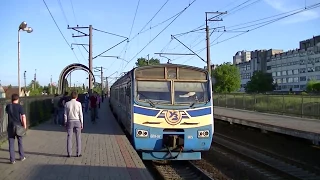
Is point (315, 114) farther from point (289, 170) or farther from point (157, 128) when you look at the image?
point (157, 128)

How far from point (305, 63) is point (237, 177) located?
108036 mm

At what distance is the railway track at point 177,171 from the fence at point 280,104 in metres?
9.62

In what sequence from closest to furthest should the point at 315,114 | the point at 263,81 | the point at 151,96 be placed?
1. the point at 151,96
2. the point at 315,114
3. the point at 263,81

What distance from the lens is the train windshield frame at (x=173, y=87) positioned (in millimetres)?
11766

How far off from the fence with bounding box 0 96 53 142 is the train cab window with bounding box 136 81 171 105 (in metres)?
4.38

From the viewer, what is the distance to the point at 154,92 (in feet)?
39.0

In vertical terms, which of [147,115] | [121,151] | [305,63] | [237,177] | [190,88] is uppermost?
[305,63]

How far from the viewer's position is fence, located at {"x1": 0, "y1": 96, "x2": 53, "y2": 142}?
12.4 m

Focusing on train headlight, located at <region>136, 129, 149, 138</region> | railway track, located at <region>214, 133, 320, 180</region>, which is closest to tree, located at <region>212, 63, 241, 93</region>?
railway track, located at <region>214, 133, 320, 180</region>

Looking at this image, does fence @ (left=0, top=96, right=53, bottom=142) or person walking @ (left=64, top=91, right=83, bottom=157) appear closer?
person walking @ (left=64, top=91, right=83, bottom=157)

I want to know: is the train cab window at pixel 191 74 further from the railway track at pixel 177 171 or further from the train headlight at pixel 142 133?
the railway track at pixel 177 171

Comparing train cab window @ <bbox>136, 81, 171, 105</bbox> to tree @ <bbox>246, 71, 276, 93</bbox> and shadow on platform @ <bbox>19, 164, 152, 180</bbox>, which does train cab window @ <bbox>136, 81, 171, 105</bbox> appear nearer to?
shadow on platform @ <bbox>19, 164, 152, 180</bbox>

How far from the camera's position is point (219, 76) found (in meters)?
54.7

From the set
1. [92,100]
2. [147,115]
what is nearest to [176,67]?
[147,115]
